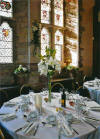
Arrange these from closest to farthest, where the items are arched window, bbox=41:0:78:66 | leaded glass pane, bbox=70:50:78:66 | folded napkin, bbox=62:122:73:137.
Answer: folded napkin, bbox=62:122:73:137, arched window, bbox=41:0:78:66, leaded glass pane, bbox=70:50:78:66

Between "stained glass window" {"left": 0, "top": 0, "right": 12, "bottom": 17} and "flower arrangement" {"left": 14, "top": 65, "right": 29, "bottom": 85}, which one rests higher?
"stained glass window" {"left": 0, "top": 0, "right": 12, "bottom": 17}

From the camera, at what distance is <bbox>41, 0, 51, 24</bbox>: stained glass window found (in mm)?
4973

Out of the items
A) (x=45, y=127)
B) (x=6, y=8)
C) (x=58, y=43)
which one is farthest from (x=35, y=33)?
(x=45, y=127)

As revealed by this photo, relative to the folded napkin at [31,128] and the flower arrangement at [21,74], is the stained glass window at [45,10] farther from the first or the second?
the folded napkin at [31,128]

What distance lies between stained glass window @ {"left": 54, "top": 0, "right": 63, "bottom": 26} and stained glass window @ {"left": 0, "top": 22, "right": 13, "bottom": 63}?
1774 millimetres

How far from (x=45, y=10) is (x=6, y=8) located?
4.43 feet

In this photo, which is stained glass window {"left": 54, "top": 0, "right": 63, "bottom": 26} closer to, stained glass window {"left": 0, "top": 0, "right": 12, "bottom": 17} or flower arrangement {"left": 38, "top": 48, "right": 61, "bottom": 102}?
stained glass window {"left": 0, "top": 0, "right": 12, "bottom": 17}

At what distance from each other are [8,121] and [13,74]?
263cm

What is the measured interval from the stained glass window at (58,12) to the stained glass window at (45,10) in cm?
28

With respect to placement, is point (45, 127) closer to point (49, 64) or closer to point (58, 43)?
point (49, 64)

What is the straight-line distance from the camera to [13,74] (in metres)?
4.25

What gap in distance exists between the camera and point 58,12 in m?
5.38

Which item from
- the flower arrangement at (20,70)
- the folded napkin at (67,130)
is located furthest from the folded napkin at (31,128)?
the flower arrangement at (20,70)

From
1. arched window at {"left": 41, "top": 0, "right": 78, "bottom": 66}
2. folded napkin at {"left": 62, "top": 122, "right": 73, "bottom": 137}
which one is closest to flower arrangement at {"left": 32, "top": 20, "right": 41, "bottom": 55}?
arched window at {"left": 41, "top": 0, "right": 78, "bottom": 66}
